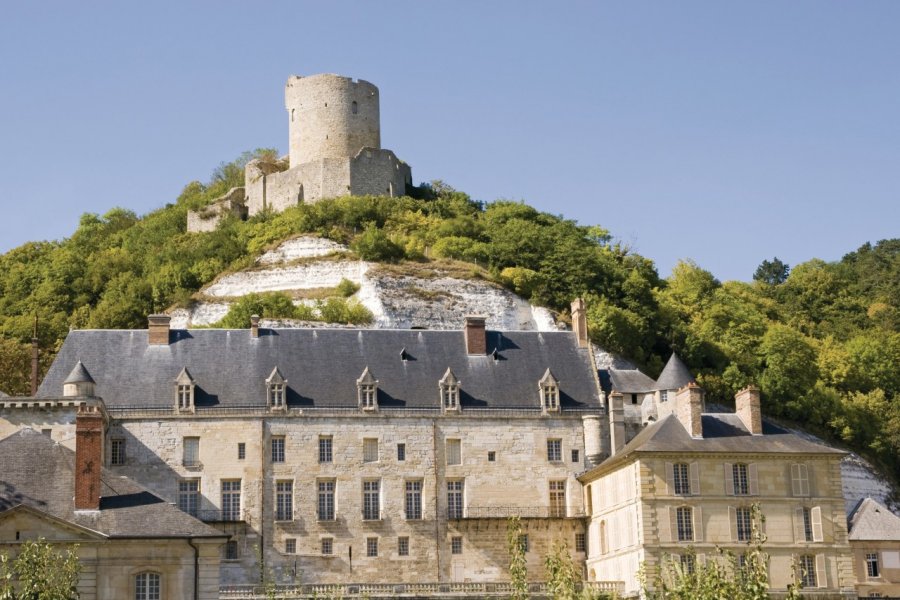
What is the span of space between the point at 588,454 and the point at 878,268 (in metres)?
55.4

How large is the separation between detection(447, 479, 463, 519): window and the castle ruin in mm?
31982

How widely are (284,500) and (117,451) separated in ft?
17.8

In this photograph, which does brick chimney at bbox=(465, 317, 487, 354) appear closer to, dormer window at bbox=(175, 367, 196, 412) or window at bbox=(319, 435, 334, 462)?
window at bbox=(319, 435, 334, 462)

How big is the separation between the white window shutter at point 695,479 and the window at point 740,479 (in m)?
1.13

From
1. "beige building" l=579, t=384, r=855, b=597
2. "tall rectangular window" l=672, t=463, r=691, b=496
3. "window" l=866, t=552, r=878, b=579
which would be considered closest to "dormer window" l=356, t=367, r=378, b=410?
"beige building" l=579, t=384, r=855, b=597

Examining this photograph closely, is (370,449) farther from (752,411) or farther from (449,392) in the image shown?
(752,411)

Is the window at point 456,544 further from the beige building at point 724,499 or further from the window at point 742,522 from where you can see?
the window at point 742,522

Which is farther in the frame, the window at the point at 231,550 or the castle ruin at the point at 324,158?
the castle ruin at the point at 324,158

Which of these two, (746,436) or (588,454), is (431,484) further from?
(746,436)

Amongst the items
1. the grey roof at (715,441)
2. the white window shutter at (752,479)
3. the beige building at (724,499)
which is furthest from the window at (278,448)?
the white window shutter at (752,479)

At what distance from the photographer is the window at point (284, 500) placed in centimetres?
4778

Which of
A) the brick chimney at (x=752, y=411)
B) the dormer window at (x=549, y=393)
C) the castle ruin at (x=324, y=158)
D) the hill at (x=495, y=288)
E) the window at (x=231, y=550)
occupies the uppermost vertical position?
the castle ruin at (x=324, y=158)

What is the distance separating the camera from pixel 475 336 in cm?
5256

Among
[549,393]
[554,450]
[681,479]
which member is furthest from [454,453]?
[681,479]
